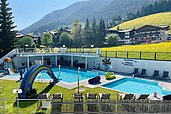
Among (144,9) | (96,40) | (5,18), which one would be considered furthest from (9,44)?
(144,9)

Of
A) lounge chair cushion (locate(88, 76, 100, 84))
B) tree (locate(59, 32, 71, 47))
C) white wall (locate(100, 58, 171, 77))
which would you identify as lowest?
lounge chair cushion (locate(88, 76, 100, 84))

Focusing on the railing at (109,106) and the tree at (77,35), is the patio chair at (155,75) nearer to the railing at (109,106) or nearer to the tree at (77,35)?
the railing at (109,106)

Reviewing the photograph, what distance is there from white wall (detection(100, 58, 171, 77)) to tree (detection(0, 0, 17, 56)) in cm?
1716

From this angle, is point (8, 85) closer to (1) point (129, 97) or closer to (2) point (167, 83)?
(1) point (129, 97)

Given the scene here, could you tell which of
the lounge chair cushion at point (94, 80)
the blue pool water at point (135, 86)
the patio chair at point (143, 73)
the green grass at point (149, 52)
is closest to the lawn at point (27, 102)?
the lounge chair cushion at point (94, 80)

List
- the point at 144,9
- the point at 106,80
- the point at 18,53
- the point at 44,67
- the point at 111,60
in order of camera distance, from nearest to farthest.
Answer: the point at 44,67
the point at 106,80
the point at 111,60
the point at 18,53
the point at 144,9

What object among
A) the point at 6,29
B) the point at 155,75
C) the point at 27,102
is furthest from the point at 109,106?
the point at 6,29

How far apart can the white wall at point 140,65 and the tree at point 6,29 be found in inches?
676

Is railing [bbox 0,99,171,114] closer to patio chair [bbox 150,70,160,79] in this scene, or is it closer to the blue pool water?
the blue pool water

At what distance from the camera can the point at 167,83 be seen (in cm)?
1917

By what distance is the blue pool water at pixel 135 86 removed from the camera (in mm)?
18073

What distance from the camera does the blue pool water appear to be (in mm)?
18073

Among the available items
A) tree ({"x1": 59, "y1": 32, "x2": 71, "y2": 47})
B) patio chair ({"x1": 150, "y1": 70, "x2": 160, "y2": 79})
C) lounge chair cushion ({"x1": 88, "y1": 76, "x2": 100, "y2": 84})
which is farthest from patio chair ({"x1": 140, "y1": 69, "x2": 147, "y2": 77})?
tree ({"x1": 59, "y1": 32, "x2": 71, "y2": 47})

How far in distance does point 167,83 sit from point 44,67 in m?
11.7
